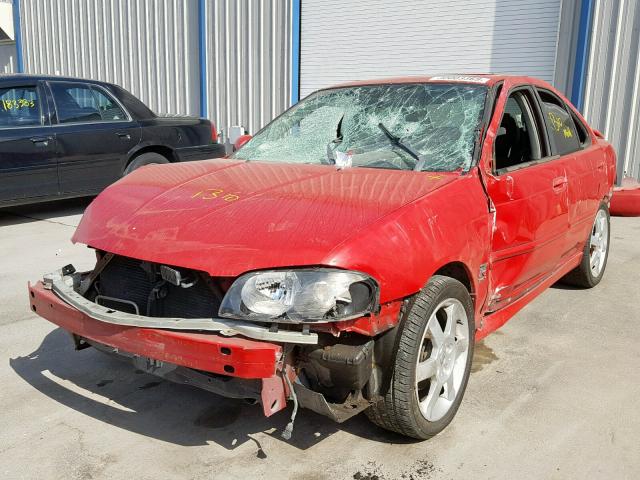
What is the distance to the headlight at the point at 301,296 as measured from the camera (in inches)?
90.4

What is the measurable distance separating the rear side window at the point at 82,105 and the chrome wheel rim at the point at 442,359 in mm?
5784

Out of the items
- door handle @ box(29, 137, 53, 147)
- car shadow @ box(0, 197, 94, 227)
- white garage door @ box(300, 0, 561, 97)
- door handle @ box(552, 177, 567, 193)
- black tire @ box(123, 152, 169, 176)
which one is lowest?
car shadow @ box(0, 197, 94, 227)

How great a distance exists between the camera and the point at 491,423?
302 centimetres

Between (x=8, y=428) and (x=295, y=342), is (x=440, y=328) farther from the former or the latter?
(x=8, y=428)

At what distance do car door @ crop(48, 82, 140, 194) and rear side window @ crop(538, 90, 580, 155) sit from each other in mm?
5087

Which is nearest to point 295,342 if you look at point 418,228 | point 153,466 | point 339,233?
point 339,233

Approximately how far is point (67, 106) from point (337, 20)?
20.6 ft

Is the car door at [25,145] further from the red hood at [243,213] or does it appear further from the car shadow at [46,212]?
the red hood at [243,213]

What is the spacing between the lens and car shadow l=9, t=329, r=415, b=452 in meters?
2.89

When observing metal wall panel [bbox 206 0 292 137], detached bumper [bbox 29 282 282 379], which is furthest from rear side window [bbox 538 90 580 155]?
metal wall panel [bbox 206 0 292 137]

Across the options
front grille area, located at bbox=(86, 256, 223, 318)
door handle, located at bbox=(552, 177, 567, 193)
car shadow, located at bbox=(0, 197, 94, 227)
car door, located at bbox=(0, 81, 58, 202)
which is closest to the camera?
front grille area, located at bbox=(86, 256, 223, 318)

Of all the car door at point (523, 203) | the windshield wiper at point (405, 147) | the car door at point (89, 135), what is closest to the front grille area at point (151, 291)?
the windshield wiper at point (405, 147)

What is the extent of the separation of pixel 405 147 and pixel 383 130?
0.25 metres

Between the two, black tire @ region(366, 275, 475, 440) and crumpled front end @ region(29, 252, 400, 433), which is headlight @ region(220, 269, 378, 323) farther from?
black tire @ region(366, 275, 475, 440)
